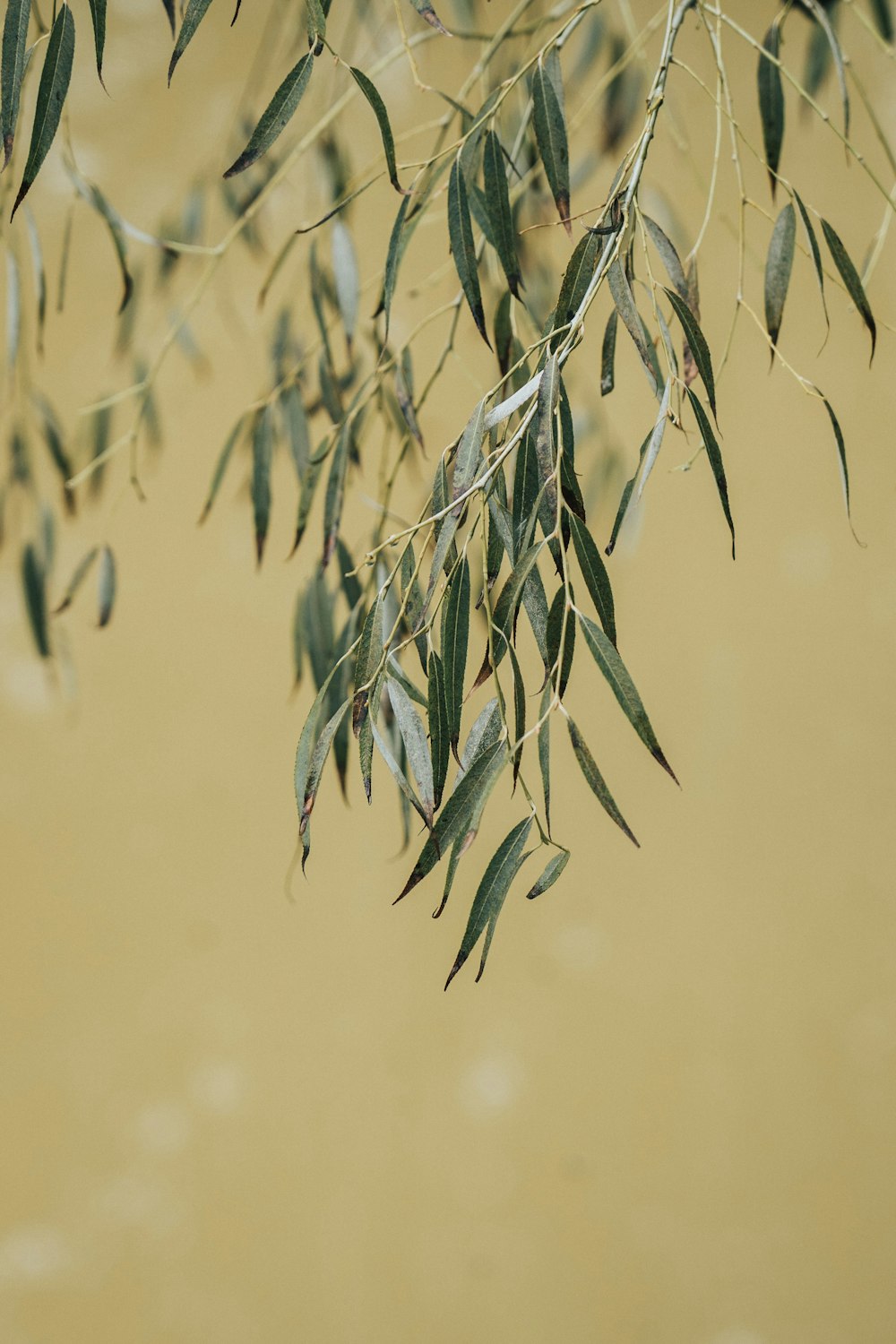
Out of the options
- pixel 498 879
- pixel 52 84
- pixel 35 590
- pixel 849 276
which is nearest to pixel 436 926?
pixel 35 590

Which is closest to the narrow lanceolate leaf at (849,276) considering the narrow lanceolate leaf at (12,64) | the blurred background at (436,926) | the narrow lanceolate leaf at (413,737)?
the narrow lanceolate leaf at (413,737)

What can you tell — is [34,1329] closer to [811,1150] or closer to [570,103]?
[811,1150]

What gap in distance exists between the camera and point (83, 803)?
156 centimetres

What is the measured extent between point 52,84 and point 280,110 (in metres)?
0.12

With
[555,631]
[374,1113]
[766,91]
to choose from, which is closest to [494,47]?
[766,91]

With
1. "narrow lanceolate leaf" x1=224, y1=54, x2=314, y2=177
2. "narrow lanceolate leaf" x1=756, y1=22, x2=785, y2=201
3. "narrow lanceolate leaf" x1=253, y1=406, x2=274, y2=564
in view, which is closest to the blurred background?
"narrow lanceolate leaf" x1=253, y1=406, x2=274, y2=564

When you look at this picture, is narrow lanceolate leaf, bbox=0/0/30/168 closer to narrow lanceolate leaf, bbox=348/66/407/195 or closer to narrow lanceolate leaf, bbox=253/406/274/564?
narrow lanceolate leaf, bbox=348/66/407/195

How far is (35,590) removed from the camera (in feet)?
4.09

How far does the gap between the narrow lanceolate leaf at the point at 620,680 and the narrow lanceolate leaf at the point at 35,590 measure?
796 mm

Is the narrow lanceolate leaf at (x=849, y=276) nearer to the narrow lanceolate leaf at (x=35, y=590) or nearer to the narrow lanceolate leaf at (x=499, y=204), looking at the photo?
the narrow lanceolate leaf at (x=499, y=204)

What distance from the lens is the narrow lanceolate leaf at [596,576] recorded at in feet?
2.03

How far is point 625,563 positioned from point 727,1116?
737 millimetres

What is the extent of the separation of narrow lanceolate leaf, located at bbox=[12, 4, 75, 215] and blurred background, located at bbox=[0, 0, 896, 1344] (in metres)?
0.86

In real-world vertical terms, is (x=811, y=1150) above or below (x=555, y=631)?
below
